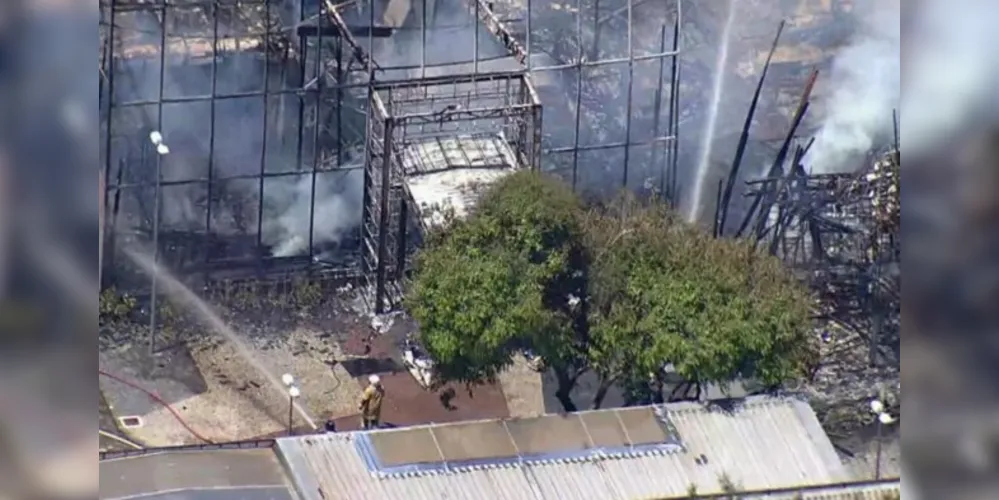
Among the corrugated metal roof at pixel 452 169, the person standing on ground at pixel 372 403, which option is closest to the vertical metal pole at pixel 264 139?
the corrugated metal roof at pixel 452 169

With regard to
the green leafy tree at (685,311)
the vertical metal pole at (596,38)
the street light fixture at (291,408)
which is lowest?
the street light fixture at (291,408)

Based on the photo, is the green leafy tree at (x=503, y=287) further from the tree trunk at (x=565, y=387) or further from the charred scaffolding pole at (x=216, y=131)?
the charred scaffolding pole at (x=216, y=131)

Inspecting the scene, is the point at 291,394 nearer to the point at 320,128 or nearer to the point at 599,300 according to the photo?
the point at 599,300

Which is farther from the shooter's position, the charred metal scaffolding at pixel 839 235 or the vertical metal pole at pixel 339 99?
the vertical metal pole at pixel 339 99

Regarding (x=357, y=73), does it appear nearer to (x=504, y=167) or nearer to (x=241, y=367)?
(x=504, y=167)

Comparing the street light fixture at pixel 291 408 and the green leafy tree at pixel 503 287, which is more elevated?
the green leafy tree at pixel 503 287

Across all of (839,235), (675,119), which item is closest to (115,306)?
(675,119)
